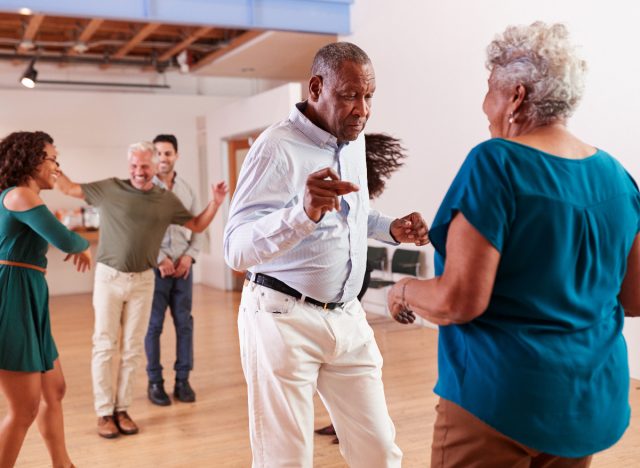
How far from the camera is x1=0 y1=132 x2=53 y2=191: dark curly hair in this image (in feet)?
11.3

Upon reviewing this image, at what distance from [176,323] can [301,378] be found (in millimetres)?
3145

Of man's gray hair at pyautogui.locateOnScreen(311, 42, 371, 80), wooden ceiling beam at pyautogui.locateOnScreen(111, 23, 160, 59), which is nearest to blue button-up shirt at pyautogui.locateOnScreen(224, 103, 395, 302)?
man's gray hair at pyautogui.locateOnScreen(311, 42, 371, 80)

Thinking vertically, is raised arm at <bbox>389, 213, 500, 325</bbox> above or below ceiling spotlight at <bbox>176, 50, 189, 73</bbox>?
below

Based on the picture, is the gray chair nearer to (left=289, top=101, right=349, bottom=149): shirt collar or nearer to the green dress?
the green dress

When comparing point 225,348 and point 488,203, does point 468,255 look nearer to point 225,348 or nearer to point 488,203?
point 488,203

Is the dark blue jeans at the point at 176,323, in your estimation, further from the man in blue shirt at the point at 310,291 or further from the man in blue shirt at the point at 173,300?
the man in blue shirt at the point at 310,291

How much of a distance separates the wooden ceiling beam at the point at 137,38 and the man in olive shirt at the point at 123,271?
5.93m

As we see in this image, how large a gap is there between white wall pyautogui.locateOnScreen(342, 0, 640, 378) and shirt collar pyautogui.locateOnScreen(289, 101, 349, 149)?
384cm

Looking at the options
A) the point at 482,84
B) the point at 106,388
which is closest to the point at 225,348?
the point at 106,388

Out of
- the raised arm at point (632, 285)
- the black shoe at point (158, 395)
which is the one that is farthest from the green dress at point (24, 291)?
the raised arm at point (632, 285)

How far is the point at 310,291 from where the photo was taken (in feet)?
7.97

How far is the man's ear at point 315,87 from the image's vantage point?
2424mm

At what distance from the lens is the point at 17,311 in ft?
11.0

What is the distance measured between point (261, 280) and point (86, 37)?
920cm
